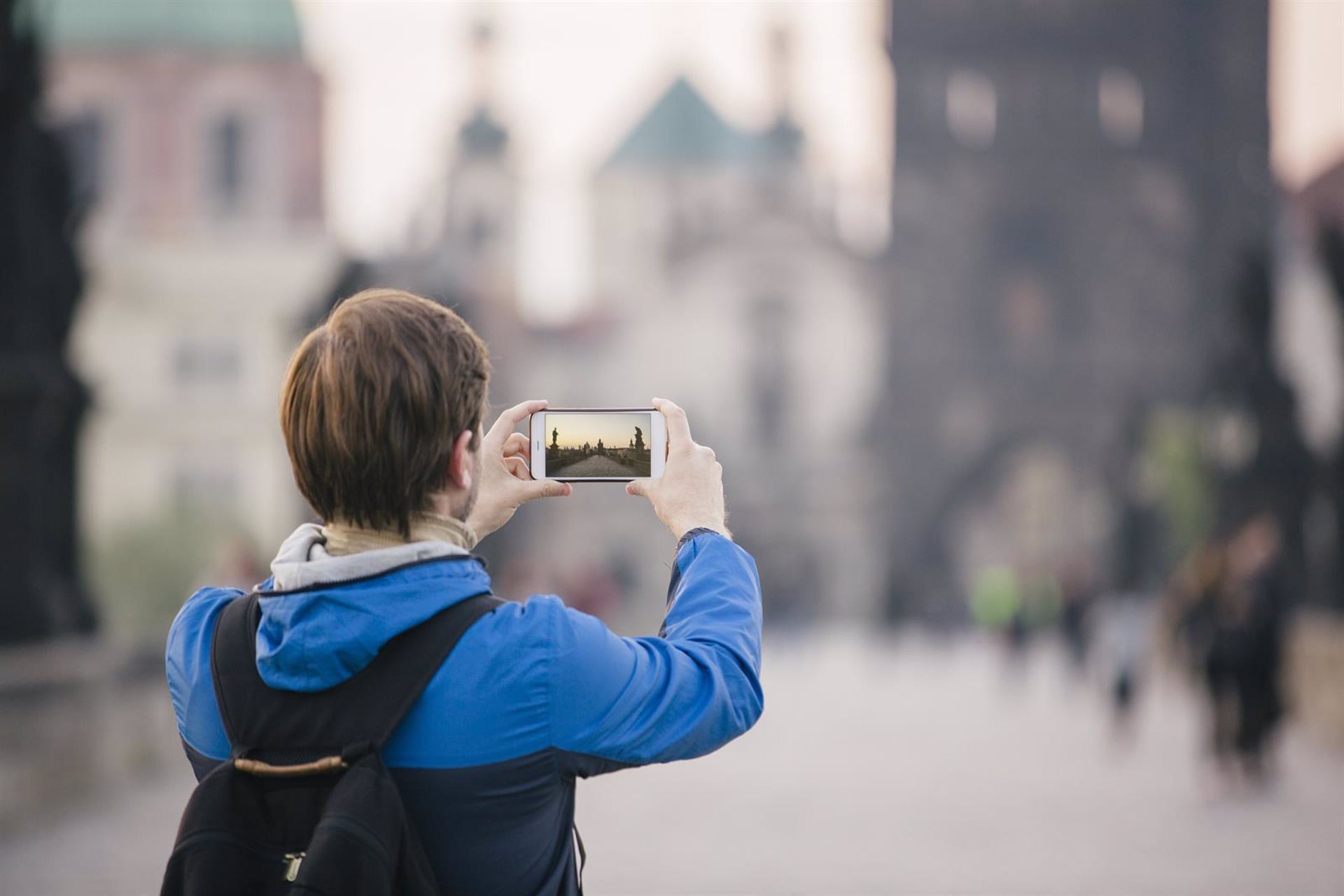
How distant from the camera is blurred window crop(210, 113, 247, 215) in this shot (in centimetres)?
5409

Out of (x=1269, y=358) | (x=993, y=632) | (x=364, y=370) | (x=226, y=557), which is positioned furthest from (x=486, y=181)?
(x=364, y=370)

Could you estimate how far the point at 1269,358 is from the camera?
60.6 feet

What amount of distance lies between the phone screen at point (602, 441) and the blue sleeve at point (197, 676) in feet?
1.69

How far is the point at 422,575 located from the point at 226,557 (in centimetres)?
1146

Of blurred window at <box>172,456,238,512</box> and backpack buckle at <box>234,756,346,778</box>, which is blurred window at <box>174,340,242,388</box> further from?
backpack buckle at <box>234,756,346,778</box>

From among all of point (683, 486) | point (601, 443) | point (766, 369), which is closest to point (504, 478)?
point (601, 443)

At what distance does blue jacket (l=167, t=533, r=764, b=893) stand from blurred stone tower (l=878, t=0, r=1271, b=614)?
52.9 metres

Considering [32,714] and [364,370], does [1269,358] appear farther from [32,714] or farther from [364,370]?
[364,370]

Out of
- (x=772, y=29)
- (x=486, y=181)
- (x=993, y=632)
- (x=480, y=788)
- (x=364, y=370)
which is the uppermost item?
(x=772, y=29)

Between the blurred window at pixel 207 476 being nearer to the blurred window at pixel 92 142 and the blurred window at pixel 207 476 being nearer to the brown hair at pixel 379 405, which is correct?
the blurred window at pixel 92 142

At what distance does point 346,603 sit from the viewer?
7.34ft

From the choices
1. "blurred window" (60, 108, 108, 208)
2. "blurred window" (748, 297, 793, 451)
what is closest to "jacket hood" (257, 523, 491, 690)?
"blurred window" (60, 108, 108, 208)

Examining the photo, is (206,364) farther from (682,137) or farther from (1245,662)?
(1245,662)

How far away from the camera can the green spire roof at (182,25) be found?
5622 centimetres
